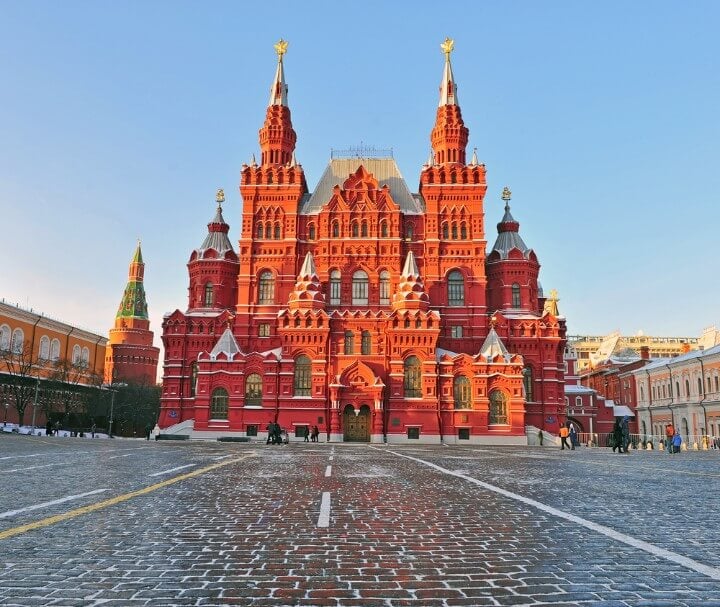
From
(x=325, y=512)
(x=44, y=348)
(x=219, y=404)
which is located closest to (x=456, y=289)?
(x=219, y=404)

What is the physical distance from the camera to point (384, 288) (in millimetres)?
53688

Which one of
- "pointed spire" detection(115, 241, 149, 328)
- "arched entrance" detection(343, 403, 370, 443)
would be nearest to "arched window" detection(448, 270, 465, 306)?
"arched entrance" detection(343, 403, 370, 443)

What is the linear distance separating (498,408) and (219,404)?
22551 mm

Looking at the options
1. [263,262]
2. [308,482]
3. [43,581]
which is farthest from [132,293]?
[43,581]

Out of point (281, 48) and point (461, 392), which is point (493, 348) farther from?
point (281, 48)

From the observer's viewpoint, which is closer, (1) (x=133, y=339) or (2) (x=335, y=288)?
(2) (x=335, y=288)

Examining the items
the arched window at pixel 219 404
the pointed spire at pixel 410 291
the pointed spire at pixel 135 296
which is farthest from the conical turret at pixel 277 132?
the pointed spire at pixel 135 296

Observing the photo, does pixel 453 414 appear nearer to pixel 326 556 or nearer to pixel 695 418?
pixel 695 418

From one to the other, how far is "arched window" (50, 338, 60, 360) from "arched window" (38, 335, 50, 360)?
2.47ft

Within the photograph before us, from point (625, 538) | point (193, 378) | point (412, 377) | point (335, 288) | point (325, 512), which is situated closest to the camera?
point (625, 538)

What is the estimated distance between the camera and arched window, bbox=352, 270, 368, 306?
53.8m

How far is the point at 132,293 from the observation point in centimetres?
11938

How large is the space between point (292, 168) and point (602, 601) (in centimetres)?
5400

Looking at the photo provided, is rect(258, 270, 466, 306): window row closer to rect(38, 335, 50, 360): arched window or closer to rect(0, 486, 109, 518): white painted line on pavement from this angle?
rect(38, 335, 50, 360): arched window
